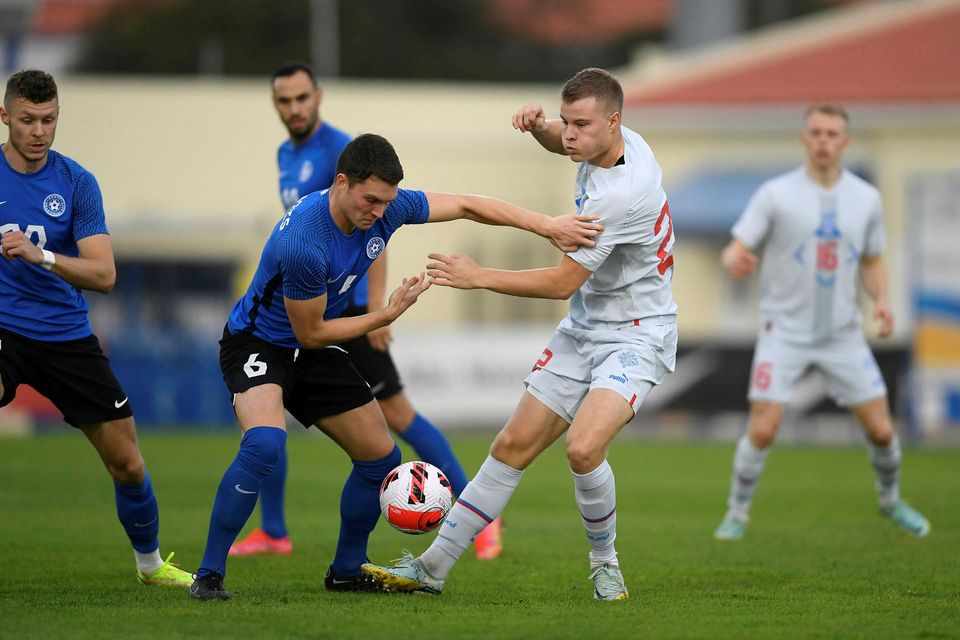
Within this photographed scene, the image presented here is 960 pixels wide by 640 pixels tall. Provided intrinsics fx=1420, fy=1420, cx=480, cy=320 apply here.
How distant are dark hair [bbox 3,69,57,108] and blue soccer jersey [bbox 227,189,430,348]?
1.31m

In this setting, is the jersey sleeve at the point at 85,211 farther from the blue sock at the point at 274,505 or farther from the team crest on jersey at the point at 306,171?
the blue sock at the point at 274,505

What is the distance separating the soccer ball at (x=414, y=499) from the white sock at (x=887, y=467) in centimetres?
411

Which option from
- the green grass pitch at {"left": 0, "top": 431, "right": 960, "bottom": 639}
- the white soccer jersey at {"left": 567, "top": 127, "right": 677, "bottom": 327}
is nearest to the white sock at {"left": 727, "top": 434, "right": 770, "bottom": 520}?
the green grass pitch at {"left": 0, "top": 431, "right": 960, "bottom": 639}

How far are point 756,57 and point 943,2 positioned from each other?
4.31 metres

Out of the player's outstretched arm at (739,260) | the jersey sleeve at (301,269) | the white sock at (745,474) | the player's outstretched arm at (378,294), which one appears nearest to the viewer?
the jersey sleeve at (301,269)

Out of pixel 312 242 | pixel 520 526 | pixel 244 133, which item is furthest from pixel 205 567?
pixel 244 133

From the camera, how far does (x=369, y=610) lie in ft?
22.4

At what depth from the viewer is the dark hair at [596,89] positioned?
6992 millimetres

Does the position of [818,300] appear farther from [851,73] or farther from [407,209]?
[851,73]

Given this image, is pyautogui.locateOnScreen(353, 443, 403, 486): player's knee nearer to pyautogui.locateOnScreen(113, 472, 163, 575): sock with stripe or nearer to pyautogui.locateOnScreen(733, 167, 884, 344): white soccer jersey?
pyautogui.locateOnScreen(113, 472, 163, 575): sock with stripe

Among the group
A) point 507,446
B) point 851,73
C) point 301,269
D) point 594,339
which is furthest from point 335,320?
point 851,73

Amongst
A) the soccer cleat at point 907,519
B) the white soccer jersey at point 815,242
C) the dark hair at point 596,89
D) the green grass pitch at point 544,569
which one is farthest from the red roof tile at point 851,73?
the dark hair at point 596,89

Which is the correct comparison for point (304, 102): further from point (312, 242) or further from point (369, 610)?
point (369, 610)

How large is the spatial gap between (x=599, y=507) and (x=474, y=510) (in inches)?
25.2
